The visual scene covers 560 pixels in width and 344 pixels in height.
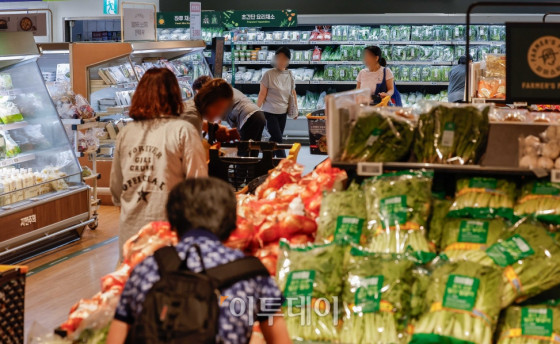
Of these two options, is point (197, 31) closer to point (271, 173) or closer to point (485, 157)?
point (271, 173)

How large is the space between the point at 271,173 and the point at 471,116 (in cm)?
131

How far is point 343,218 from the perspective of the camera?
10.9 feet

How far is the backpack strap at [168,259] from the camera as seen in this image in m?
2.07

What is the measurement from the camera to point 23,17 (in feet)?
44.2

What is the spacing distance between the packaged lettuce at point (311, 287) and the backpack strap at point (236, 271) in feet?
2.59

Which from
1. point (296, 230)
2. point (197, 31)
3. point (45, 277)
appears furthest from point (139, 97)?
point (197, 31)

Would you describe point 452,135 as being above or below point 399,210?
above

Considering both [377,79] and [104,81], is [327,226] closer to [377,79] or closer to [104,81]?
[104,81]

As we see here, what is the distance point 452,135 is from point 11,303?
2131 millimetres

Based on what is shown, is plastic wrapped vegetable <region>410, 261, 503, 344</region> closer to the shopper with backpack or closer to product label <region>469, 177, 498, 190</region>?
product label <region>469, 177, 498, 190</region>

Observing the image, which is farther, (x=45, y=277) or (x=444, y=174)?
(x=45, y=277)

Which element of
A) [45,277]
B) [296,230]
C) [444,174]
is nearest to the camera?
[296,230]

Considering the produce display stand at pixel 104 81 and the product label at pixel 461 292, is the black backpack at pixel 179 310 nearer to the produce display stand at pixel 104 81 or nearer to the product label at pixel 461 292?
the product label at pixel 461 292

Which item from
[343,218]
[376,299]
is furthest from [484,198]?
[376,299]
